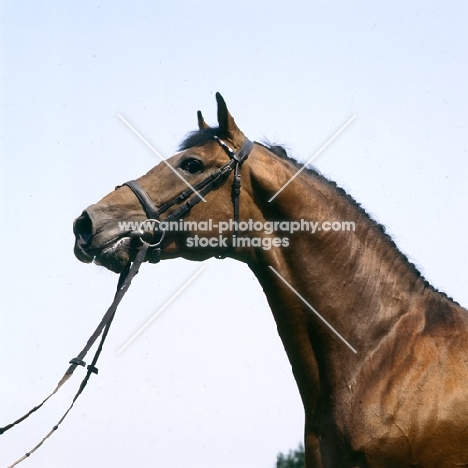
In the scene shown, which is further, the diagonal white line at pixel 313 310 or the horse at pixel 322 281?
the diagonal white line at pixel 313 310

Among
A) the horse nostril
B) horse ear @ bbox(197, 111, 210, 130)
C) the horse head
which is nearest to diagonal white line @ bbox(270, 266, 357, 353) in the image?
the horse head

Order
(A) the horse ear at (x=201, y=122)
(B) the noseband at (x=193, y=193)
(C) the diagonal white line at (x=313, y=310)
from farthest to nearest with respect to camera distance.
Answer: (A) the horse ear at (x=201, y=122) < (B) the noseband at (x=193, y=193) < (C) the diagonal white line at (x=313, y=310)

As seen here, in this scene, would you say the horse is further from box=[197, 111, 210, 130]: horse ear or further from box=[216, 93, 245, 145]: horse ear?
box=[197, 111, 210, 130]: horse ear

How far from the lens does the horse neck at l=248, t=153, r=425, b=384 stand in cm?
661

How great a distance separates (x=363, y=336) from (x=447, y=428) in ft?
3.33

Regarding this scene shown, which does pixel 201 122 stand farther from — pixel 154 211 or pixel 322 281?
pixel 322 281

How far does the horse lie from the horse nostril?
0.6 inches

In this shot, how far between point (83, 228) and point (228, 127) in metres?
1.64

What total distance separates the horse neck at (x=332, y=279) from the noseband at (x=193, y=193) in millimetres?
323

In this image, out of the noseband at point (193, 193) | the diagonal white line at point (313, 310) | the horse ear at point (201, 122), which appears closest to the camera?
the diagonal white line at point (313, 310)

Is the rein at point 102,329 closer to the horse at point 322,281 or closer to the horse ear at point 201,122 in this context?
the horse at point 322,281

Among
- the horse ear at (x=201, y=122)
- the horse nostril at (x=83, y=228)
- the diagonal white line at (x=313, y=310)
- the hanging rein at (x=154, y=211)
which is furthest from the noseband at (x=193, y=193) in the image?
the horse ear at (x=201, y=122)

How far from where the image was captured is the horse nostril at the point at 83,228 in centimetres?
680

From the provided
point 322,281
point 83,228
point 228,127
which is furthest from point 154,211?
point 322,281
